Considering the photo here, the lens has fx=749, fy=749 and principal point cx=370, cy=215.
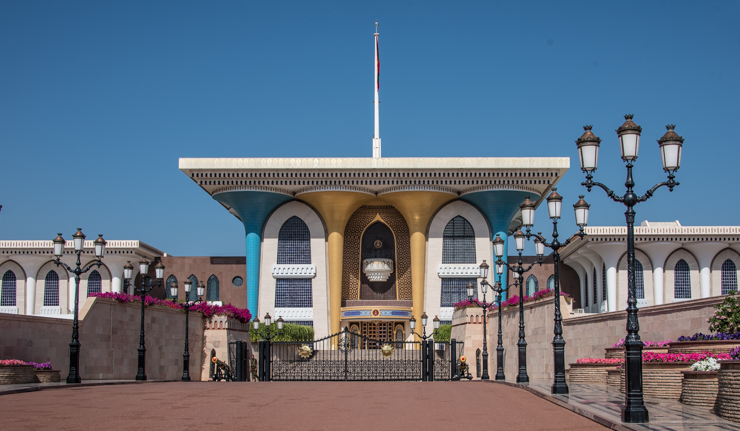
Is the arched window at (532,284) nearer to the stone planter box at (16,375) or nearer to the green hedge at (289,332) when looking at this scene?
the green hedge at (289,332)

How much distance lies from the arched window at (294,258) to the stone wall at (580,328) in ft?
41.8

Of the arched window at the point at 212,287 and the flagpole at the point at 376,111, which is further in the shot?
the arched window at the point at 212,287

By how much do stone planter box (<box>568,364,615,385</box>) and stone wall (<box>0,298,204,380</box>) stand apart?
15.6 m

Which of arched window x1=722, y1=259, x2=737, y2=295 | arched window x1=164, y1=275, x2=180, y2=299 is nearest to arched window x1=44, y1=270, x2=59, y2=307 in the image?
arched window x1=164, y1=275, x2=180, y2=299

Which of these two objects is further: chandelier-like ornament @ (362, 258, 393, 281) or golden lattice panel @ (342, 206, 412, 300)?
golden lattice panel @ (342, 206, 412, 300)

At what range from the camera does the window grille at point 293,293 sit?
47688mm

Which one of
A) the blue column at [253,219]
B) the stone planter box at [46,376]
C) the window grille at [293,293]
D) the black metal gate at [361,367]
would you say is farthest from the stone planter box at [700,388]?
the window grille at [293,293]

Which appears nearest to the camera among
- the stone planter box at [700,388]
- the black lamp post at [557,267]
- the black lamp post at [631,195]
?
the black lamp post at [631,195]

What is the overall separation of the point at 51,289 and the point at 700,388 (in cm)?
4981

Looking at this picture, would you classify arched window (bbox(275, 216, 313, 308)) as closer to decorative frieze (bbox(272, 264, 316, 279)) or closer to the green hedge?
decorative frieze (bbox(272, 264, 316, 279))

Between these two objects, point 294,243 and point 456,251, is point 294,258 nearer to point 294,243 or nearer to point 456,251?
point 294,243

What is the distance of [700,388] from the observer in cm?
1201

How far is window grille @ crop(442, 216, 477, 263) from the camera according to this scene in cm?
4800

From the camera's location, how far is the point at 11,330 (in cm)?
2144
